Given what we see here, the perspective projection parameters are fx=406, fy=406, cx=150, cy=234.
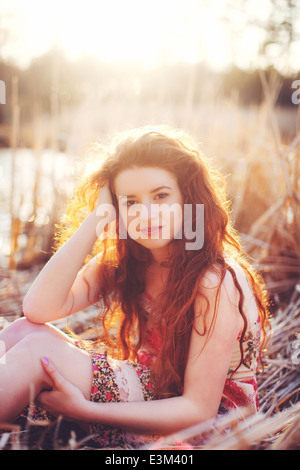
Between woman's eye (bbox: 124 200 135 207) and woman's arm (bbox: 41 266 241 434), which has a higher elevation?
woman's eye (bbox: 124 200 135 207)

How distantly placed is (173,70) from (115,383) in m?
4.51

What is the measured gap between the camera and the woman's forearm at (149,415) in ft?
3.06

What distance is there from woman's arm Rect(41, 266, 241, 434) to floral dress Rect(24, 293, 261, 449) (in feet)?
0.25

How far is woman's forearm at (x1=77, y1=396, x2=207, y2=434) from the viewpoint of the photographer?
0.93 meters

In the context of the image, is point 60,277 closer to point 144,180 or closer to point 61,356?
point 61,356

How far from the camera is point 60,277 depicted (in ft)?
3.78

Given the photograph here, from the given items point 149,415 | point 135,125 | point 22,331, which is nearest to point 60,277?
point 22,331

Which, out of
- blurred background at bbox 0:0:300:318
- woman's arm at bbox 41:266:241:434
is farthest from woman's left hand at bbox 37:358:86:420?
blurred background at bbox 0:0:300:318

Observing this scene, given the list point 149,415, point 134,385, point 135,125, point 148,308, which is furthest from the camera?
point 135,125

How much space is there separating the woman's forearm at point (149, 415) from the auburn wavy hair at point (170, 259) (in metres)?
0.14

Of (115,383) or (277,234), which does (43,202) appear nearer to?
(277,234)

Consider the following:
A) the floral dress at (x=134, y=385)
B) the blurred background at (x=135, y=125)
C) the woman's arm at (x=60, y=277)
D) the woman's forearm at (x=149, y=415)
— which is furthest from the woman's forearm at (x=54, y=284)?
the blurred background at (x=135, y=125)

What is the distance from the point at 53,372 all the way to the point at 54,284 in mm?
267

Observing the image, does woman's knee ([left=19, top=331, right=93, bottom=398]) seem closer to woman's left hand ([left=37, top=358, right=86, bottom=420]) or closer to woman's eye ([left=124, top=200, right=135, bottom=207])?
woman's left hand ([left=37, top=358, right=86, bottom=420])
